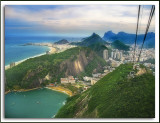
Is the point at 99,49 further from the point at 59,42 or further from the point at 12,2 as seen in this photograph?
the point at 12,2

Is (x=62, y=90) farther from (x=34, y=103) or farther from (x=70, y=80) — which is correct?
(x=34, y=103)

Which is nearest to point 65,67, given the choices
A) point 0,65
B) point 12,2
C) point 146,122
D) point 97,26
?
point 97,26

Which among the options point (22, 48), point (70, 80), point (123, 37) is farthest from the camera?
point (70, 80)

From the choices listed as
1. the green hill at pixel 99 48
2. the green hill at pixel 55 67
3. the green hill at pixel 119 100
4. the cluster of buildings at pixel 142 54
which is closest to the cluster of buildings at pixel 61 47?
the green hill at pixel 55 67

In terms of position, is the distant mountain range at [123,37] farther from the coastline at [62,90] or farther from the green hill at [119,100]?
the coastline at [62,90]

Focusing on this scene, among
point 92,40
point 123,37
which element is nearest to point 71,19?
point 92,40

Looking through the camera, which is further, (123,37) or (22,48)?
(22,48)

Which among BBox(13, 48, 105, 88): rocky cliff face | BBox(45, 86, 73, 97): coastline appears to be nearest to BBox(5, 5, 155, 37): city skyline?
BBox(13, 48, 105, 88): rocky cliff face
